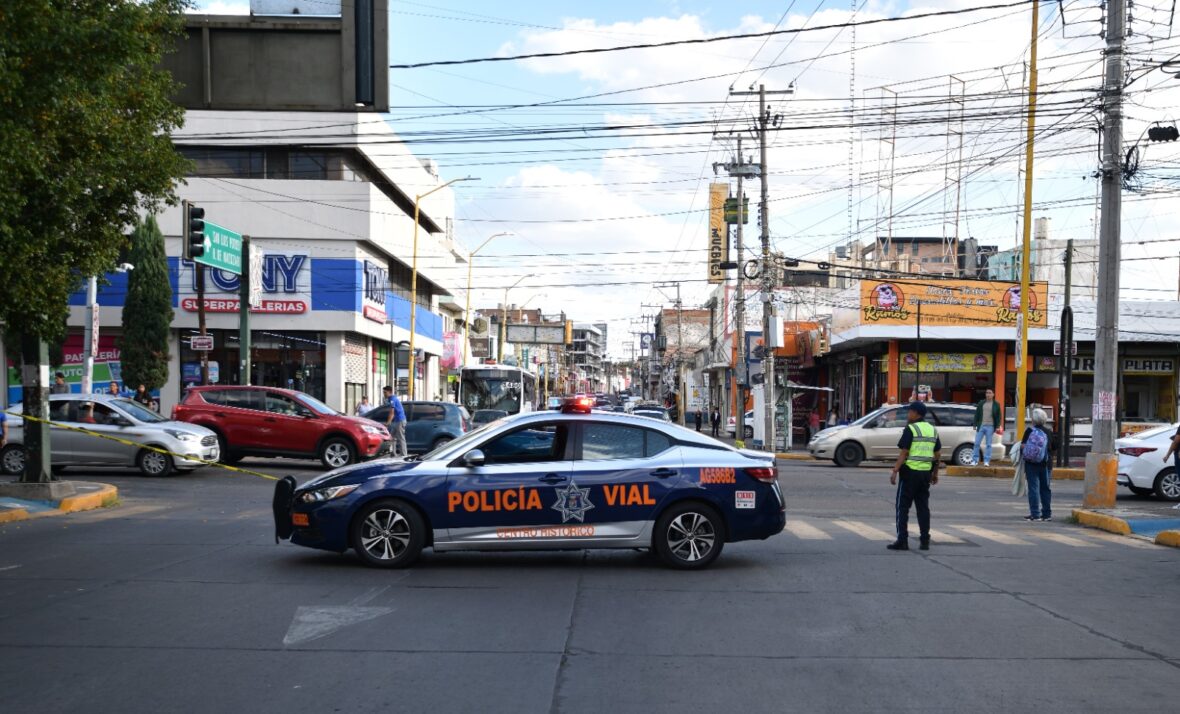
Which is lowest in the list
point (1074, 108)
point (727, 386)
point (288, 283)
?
point (727, 386)

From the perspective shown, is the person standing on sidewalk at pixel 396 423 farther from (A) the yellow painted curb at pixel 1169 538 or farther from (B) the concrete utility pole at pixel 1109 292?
(A) the yellow painted curb at pixel 1169 538

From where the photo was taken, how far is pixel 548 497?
10.4 metres

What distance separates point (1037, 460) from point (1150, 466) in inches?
197

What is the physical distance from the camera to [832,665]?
7.01m

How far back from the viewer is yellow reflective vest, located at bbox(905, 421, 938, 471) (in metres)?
12.5

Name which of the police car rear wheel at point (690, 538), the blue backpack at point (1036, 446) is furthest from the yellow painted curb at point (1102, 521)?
the police car rear wheel at point (690, 538)

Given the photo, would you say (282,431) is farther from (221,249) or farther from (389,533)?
(389,533)

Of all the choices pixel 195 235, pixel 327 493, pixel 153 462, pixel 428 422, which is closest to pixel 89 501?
pixel 153 462

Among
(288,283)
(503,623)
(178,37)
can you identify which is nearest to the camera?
(503,623)

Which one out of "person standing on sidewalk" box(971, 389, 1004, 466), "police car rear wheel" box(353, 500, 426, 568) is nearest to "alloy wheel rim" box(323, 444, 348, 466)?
"police car rear wheel" box(353, 500, 426, 568)

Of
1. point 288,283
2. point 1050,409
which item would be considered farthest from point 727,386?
point 288,283

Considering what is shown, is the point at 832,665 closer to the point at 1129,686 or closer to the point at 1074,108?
the point at 1129,686

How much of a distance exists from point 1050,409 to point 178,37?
37.2 m

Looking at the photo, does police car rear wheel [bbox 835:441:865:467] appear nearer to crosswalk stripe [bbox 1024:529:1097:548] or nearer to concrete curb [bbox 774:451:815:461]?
concrete curb [bbox 774:451:815:461]
